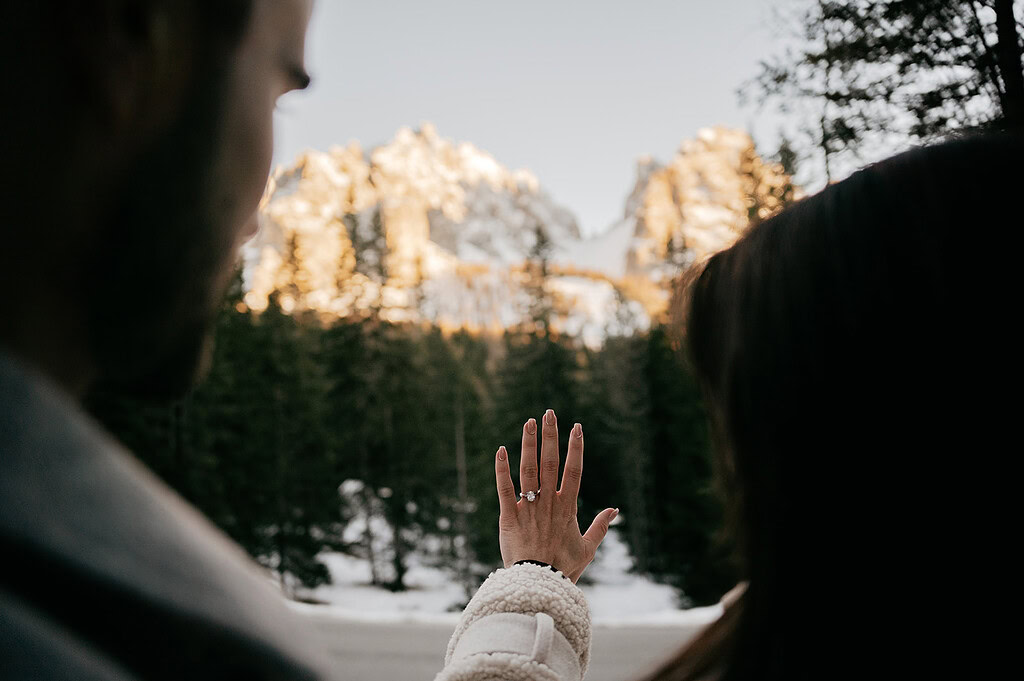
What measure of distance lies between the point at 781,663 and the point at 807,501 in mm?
248

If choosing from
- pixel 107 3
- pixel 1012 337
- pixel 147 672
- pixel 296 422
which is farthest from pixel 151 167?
pixel 296 422

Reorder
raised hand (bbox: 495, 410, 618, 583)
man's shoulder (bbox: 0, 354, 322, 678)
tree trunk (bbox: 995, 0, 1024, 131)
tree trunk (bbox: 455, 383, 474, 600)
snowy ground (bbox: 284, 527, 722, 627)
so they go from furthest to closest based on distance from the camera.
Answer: tree trunk (bbox: 455, 383, 474, 600) < snowy ground (bbox: 284, 527, 722, 627) < tree trunk (bbox: 995, 0, 1024, 131) < raised hand (bbox: 495, 410, 618, 583) < man's shoulder (bbox: 0, 354, 322, 678)

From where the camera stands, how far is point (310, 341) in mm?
24172

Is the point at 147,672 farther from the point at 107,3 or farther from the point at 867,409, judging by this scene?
the point at 867,409

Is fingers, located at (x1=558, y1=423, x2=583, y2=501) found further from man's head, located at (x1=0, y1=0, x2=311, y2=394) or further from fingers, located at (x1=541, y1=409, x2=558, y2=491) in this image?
man's head, located at (x1=0, y1=0, x2=311, y2=394)

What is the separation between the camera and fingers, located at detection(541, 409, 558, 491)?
176cm

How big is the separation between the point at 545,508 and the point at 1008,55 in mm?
4079

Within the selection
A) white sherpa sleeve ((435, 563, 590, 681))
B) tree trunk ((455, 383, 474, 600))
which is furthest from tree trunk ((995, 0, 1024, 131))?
tree trunk ((455, 383, 474, 600))

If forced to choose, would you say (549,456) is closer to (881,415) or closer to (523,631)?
(523,631)

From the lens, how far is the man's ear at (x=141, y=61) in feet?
1.39

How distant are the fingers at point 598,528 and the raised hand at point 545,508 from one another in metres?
0.03

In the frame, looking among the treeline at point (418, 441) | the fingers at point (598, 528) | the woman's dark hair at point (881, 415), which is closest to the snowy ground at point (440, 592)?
the treeline at point (418, 441)

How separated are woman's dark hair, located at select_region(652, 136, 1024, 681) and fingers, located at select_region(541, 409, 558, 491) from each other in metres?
0.64

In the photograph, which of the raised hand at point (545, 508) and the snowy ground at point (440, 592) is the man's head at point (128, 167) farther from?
the snowy ground at point (440, 592)
